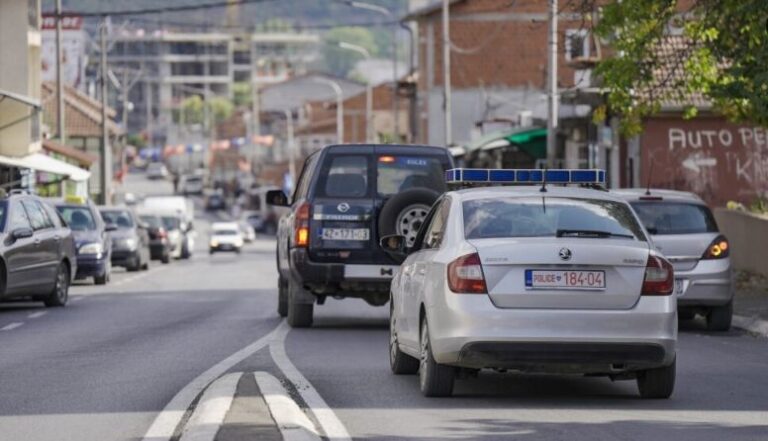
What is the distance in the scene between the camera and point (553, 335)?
12.0m

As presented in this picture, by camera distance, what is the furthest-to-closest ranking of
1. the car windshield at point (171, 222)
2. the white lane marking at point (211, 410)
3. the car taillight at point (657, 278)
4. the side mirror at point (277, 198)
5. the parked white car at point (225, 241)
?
the parked white car at point (225, 241), the car windshield at point (171, 222), the side mirror at point (277, 198), the car taillight at point (657, 278), the white lane marking at point (211, 410)

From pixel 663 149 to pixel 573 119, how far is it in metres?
7.29

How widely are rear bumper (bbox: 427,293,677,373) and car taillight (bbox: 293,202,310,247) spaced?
25.2 feet

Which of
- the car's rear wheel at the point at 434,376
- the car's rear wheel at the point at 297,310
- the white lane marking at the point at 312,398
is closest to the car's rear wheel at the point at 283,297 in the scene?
the car's rear wheel at the point at 297,310

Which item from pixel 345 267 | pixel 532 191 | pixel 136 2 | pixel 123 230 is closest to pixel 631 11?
pixel 345 267

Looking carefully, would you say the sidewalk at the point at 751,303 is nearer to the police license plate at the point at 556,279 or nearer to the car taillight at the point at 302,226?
the car taillight at the point at 302,226

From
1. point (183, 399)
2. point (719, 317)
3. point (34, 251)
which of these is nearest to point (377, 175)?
point (719, 317)

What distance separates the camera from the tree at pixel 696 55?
2091cm

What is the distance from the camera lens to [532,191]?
13.1m

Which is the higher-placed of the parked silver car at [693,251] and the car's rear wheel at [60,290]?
the parked silver car at [693,251]

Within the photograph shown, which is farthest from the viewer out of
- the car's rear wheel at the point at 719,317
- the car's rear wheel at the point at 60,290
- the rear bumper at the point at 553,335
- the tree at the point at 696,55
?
the car's rear wheel at the point at 60,290

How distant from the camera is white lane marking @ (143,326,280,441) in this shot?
10.7 m

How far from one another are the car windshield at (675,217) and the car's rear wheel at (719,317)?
3.03 feet

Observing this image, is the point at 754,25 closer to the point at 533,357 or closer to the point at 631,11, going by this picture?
the point at 631,11
